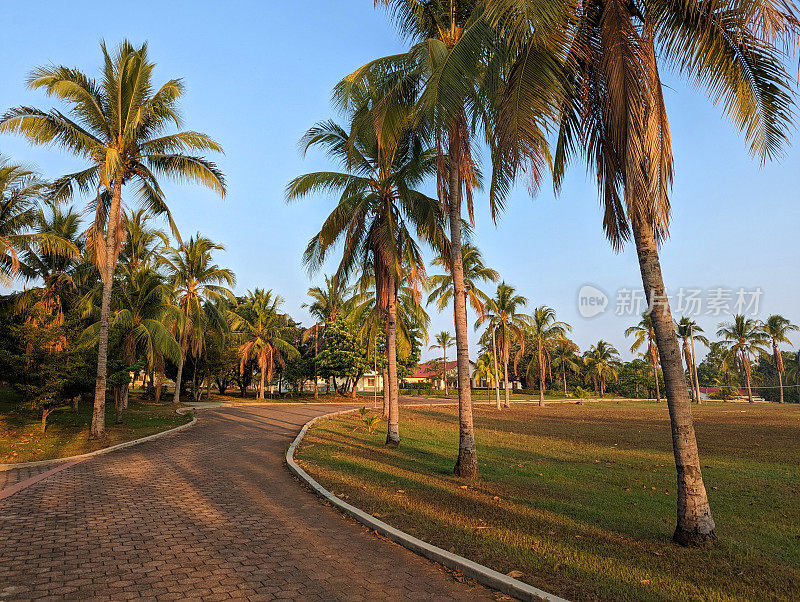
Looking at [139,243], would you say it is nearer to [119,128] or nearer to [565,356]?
[119,128]

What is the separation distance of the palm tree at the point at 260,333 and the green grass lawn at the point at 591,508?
28.2 m

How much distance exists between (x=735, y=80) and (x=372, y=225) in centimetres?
1069

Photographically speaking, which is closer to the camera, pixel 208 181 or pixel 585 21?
pixel 585 21

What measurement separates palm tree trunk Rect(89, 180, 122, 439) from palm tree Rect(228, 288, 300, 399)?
1070 inches

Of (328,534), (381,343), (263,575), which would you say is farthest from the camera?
(381,343)

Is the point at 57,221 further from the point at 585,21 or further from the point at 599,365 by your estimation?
the point at 599,365

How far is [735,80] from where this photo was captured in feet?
20.5

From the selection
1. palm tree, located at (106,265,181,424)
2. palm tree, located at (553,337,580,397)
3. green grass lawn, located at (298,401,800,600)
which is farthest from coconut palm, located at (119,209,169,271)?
palm tree, located at (553,337,580,397)

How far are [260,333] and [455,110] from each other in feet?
126

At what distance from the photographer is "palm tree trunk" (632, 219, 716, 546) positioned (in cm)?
556

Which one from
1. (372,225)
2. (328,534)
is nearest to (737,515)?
(328,534)

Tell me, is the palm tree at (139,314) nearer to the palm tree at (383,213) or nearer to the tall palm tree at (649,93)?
the palm tree at (383,213)

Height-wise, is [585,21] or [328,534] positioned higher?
[585,21]

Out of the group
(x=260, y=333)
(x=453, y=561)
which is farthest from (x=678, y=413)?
(x=260, y=333)
